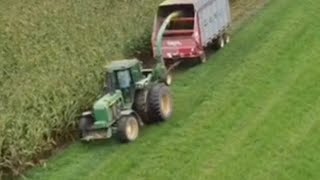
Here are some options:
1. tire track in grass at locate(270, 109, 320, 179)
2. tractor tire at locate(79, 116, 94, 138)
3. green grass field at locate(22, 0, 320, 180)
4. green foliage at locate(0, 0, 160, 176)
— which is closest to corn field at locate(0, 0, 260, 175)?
green foliage at locate(0, 0, 160, 176)

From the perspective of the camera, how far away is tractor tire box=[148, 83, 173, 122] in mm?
15562

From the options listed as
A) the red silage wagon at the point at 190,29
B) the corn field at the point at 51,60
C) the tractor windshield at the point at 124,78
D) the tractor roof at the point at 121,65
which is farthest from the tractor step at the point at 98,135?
the red silage wagon at the point at 190,29

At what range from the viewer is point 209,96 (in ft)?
55.6

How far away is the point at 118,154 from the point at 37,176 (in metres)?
1.38

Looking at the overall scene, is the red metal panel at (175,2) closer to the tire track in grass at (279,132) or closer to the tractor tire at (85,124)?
the tire track in grass at (279,132)

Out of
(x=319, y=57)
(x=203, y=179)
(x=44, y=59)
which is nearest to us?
(x=203, y=179)

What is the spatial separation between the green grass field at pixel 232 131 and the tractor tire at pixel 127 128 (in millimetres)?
134

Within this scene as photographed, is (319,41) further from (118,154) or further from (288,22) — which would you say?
(118,154)

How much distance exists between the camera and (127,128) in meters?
14.9

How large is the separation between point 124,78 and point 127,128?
98cm

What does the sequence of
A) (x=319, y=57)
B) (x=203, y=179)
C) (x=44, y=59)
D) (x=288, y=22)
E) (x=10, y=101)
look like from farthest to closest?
(x=288, y=22) → (x=319, y=57) → (x=44, y=59) → (x=10, y=101) → (x=203, y=179)

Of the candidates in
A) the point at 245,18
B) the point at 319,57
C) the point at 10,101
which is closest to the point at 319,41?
the point at 319,57

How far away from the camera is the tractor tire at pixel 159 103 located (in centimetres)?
1556

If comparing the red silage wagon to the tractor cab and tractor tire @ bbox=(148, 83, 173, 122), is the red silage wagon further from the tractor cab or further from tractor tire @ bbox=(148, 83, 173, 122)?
the tractor cab
